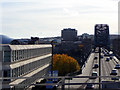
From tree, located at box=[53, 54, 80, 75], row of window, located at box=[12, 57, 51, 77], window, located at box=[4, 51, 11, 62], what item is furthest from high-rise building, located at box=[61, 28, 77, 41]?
window, located at box=[4, 51, 11, 62]

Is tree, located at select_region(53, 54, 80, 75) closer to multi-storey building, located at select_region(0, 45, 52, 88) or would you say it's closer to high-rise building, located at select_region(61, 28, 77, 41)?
multi-storey building, located at select_region(0, 45, 52, 88)

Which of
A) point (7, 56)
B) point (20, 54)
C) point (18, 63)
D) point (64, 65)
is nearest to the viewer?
point (7, 56)

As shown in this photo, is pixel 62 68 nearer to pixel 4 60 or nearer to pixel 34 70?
pixel 34 70

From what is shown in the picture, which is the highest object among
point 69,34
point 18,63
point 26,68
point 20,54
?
point 69,34

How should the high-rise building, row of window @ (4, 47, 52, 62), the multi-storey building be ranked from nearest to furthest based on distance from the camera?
the multi-storey building
row of window @ (4, 47, 52, 62)
the high-rise building

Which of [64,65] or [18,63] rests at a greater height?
[18,63]

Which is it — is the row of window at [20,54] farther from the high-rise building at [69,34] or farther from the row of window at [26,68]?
the high-rise building at [69,34]

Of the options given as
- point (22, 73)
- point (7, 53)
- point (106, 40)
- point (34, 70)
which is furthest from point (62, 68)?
point (106, 40)

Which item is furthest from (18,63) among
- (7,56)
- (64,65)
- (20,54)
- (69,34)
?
(69,34)

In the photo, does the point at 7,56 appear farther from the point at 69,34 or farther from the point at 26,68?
the point at 69,34

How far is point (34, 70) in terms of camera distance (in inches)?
1193

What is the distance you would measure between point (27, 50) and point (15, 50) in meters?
5.28

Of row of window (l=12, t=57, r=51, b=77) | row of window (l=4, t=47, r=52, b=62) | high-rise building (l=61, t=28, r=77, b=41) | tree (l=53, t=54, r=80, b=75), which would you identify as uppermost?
high-rise building (l=61, t=28, r=77, b=41)

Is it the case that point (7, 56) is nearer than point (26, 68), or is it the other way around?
point (7, 56)
